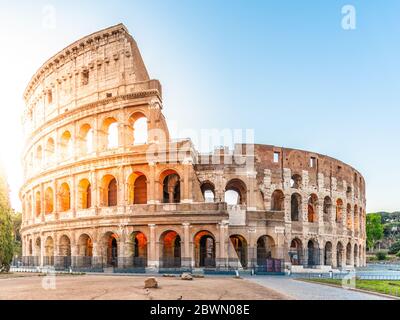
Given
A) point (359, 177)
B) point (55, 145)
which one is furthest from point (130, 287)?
point (359, 177)

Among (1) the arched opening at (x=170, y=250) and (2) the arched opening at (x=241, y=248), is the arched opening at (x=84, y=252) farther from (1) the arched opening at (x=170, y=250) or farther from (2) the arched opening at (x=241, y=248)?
(2) the arched opening at (x=241, y=248)

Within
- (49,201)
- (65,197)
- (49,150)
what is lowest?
(49,201)

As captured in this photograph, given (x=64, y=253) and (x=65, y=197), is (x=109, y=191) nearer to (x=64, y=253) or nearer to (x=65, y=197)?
(x=65, y=197)

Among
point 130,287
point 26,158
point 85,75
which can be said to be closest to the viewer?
point 130,287

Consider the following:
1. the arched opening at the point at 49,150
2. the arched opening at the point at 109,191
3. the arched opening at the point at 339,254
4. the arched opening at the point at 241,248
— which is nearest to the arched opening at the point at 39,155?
the arched opening at the point at 49,150

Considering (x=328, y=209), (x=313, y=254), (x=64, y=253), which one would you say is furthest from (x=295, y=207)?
(x=64, y=253)
